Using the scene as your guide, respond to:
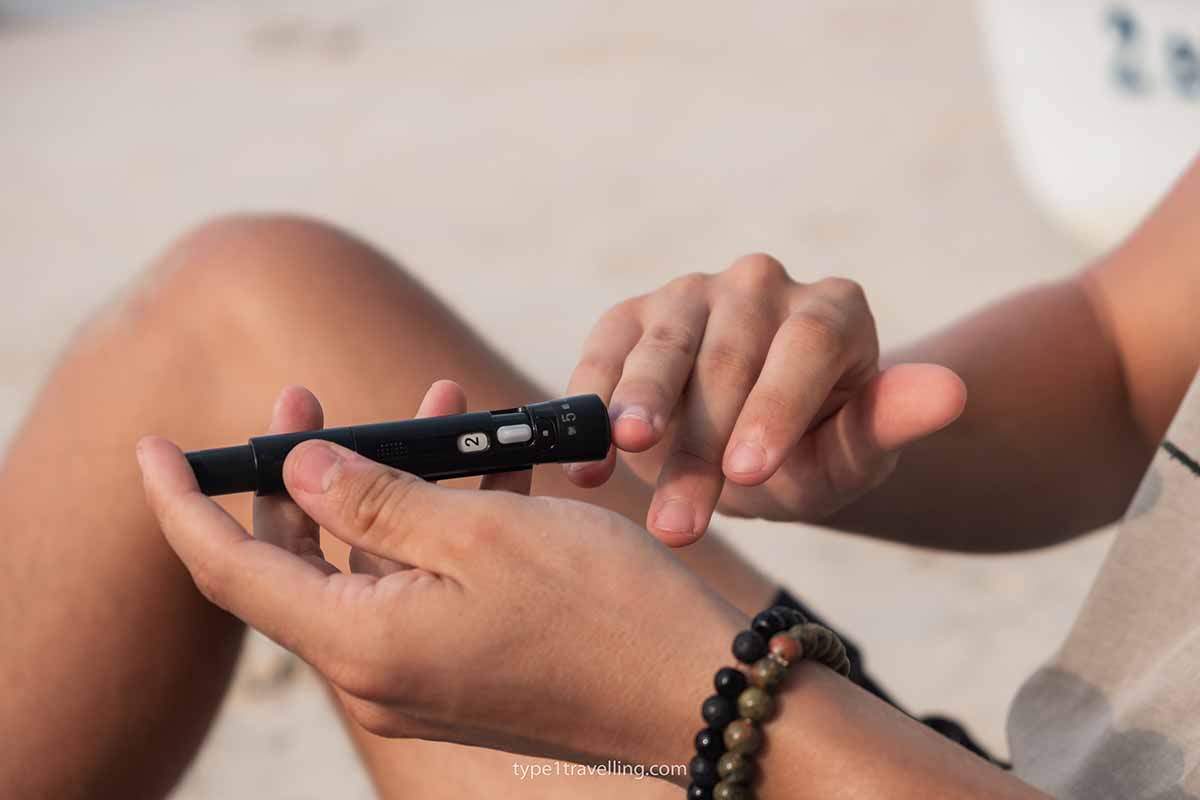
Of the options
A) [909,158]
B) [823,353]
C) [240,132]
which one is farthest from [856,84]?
[823,353]

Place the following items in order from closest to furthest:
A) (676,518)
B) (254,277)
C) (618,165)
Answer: (676,518)
(254,277)
(618,165)

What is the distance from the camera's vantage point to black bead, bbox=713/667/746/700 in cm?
52

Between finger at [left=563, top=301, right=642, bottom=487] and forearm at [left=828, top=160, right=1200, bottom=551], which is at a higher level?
finger at [left=563, top=301, right=642, bottom=487]

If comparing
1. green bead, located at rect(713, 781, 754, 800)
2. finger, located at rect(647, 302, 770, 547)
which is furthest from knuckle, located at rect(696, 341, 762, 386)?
green bead, located at rect(713, 781, 754, 800)

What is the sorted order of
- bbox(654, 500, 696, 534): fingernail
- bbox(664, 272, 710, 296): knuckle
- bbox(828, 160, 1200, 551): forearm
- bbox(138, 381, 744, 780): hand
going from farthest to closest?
bbox(828, 160, 1200, 551): forearm
bbox(664, 272, 710, 296): knuckle
bbox(654, 500, 696, 534): fingernail
bbox(138, 381, 744, 780): hand

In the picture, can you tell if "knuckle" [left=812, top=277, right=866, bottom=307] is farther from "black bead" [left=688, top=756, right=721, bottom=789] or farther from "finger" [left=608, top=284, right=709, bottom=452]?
→ "black bead" [left=688, top=756, right=721, bottom=789]

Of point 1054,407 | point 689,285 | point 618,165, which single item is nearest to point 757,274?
point 689,285

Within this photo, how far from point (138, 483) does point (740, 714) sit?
1.38ft

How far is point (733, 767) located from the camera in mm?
524

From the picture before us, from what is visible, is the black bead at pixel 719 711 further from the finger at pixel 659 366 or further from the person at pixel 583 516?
the finger at pixel 659 366

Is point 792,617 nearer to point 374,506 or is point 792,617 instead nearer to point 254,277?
point 374,506

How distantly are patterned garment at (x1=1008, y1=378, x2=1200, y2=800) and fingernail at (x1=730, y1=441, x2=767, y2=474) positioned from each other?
0.68 feet

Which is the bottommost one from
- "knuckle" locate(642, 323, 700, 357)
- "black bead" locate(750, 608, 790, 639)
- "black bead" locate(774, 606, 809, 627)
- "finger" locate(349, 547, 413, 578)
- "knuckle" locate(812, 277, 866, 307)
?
"black bead" locate(774, 606, 809, 627)

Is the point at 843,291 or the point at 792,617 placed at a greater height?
the point at 843,291
